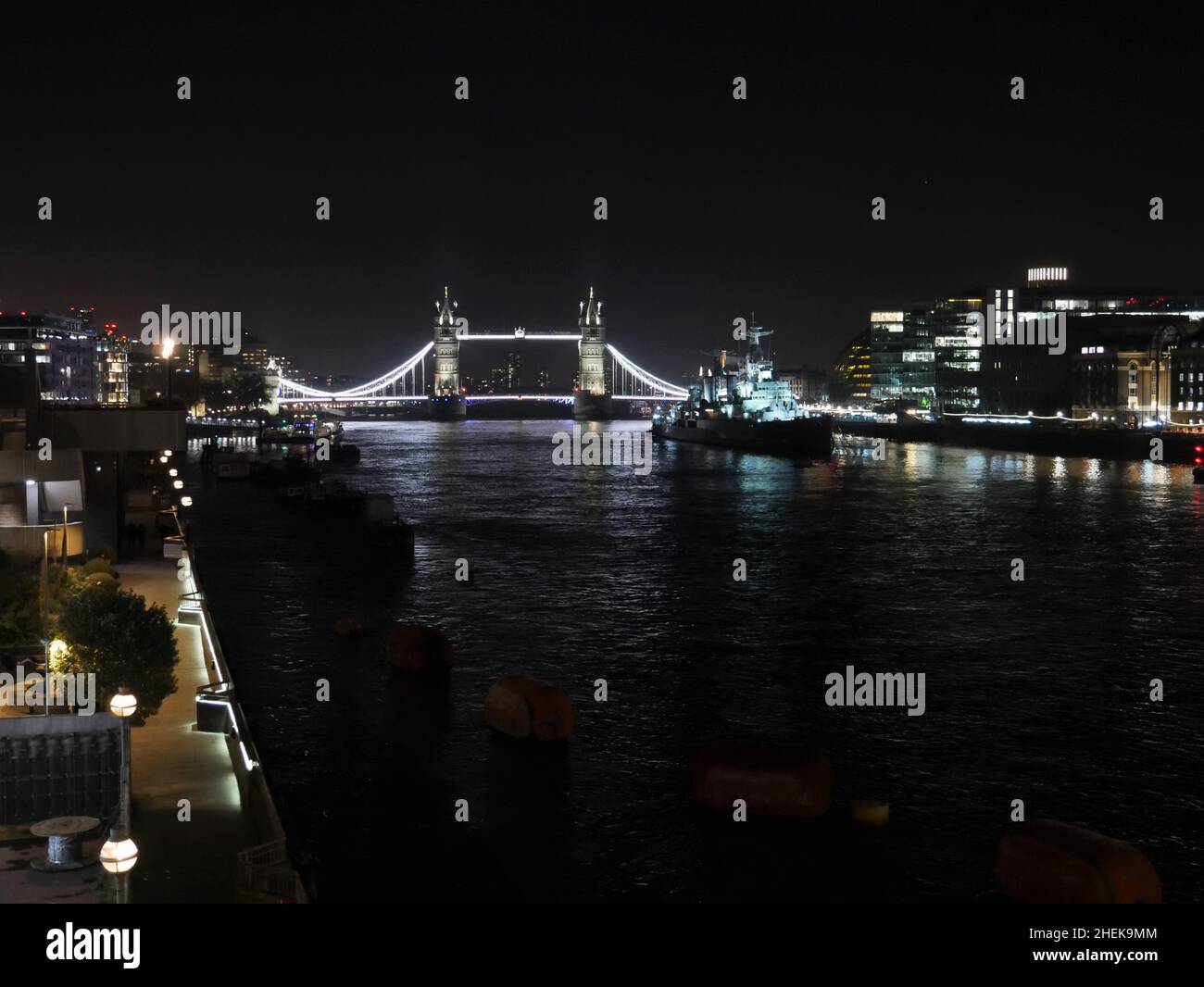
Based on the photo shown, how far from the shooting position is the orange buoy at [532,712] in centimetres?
1474

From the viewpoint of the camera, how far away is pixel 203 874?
928 centimetres

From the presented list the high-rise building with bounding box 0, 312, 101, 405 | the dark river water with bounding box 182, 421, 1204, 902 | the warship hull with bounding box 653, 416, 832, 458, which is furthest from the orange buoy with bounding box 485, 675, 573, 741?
the high-rise building with bounding box 0, 312, 101, 405

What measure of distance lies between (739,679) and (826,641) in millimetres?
A: 3263

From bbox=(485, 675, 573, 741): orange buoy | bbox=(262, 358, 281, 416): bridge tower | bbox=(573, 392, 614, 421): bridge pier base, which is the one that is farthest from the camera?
bbox=(573, 392, 614, 421): bridge pier base

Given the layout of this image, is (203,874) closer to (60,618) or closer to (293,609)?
(60,618)

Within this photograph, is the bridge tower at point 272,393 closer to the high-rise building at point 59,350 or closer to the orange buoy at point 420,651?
the high-rise building at point 59,350

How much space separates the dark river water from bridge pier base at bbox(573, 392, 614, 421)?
140839mm

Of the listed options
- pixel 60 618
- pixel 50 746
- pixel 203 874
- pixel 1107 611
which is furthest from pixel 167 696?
pixel 1107 611

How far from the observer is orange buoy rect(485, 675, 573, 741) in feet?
48.4

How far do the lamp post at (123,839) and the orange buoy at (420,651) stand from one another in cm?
795

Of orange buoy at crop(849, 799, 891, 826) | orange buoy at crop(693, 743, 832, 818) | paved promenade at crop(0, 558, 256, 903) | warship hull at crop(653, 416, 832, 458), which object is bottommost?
orange buoy at crop(849, 799, 891, 826)

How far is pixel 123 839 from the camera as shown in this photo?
9031 millimetres

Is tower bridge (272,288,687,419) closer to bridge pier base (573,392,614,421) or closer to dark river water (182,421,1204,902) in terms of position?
bridge pier base (573,392,614,421)

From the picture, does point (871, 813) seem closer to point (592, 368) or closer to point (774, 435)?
point (774, 435)
